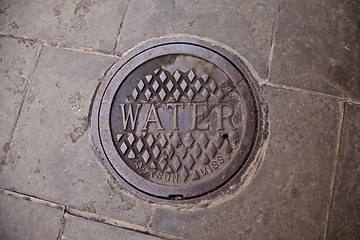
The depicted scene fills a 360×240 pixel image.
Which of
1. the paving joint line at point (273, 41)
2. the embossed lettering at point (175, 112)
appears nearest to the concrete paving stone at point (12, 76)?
the embossed lettering at point (175, 112)

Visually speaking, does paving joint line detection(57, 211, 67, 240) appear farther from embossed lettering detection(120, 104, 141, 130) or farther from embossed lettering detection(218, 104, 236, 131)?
embossed lettering detection(218, 104, 236, 131)

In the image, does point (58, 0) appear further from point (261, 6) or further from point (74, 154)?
point (261, 6)

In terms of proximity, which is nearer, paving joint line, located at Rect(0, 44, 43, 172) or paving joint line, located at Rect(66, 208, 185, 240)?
paving joint line, located at Rect(66, 208, 185, 240)

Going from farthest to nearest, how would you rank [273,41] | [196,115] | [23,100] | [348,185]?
[23,100] → [273,41] → [196,115] → [348,185]

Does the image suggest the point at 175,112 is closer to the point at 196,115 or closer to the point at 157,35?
the point at 196,115

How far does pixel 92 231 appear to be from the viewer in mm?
2326

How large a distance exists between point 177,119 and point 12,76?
1.64 meters

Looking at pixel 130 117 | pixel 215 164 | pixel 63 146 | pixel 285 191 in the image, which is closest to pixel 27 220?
pixel 63 146

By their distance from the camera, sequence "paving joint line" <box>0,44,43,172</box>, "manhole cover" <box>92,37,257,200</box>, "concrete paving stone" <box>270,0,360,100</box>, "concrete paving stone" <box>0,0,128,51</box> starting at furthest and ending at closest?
"concrete paving stone" <box>0,0,128,51</box>, "paving joint line" <box>0,44,43,172</box>, "concrete paving stone" <box>270,0,360,100</box>, "manhole cover" <box>92,37,257,200</box>

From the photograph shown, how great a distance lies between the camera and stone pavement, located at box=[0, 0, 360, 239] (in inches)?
88.5

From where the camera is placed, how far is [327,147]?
230cm

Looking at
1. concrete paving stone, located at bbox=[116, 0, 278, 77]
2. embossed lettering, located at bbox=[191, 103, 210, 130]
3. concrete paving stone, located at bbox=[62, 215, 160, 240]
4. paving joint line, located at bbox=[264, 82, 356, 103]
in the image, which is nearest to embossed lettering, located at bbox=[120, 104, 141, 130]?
embossed lettering, located at bbox=[191, 103, 210, 130]

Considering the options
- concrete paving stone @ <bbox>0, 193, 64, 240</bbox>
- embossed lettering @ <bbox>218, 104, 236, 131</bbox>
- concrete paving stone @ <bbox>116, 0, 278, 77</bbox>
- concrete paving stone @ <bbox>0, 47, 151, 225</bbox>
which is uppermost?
concrete paving stone @ <bbox>116, 0, 278, 77</bbox>

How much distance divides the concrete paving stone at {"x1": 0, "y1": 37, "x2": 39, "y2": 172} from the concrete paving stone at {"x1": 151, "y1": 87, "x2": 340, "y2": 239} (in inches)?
61.7
